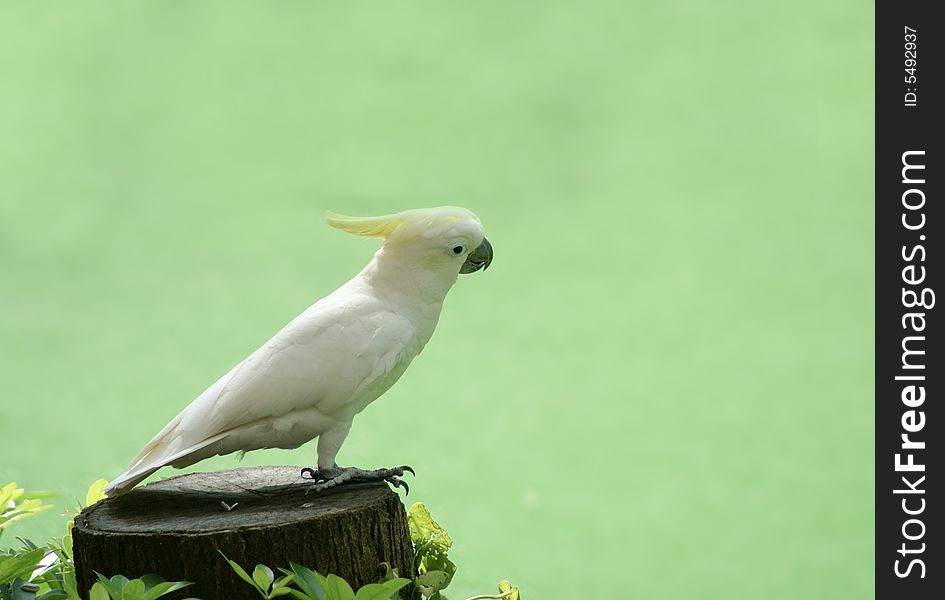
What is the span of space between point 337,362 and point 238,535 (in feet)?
1.16

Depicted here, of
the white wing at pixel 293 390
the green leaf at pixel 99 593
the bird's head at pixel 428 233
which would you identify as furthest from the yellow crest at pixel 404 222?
the green leaf at pixel 99 593

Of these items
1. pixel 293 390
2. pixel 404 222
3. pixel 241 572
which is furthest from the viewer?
pixel 404 222

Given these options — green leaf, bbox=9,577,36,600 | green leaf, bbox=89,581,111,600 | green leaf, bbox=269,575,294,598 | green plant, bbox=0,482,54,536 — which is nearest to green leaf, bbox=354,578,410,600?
green leaf, bbox=269,575,294,598

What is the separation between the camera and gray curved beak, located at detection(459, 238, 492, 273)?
1962 mm

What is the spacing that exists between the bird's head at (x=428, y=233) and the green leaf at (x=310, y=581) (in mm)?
618

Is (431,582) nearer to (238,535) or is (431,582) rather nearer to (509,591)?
(509,591)

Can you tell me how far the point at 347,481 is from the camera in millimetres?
1889

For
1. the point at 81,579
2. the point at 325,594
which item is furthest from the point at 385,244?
the point at 81,579

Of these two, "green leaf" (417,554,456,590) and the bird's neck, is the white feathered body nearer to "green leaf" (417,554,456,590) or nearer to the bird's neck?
the bird's neck

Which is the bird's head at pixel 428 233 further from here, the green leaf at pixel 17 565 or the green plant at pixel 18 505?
the green plant at pixel 18 505

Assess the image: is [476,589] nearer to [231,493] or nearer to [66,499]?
[66,499]

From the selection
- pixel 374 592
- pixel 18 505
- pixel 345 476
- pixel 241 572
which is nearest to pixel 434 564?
pixel 345 476

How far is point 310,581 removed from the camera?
159 centimetres
